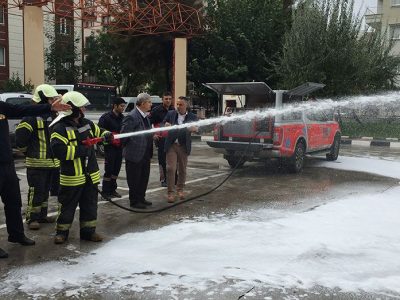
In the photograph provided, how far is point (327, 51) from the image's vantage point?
19.5 meters

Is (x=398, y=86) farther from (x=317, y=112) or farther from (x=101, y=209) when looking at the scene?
(x=101, y=209)

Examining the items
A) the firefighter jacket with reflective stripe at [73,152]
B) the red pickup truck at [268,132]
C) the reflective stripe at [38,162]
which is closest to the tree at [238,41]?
the red pickup truck at [268,132]

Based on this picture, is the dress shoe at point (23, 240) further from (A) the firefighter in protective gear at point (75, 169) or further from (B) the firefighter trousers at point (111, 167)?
(B) the firefighter trousers at point (111, 167)

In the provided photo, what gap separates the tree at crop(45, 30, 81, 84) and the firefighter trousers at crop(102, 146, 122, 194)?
83.1 ft

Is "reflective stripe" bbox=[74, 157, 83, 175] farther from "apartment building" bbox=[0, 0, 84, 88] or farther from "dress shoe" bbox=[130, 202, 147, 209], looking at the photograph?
"apartment building" bbox=[0, 0, 84, 88]

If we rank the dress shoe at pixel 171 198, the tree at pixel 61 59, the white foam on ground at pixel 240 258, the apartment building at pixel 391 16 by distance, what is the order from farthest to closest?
the apartment building at pixel 391 16
the tree at pixel 61 59
the dress shoe at pixel 171 198
the white foam on ground at pixel 240 258

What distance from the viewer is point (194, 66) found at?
23438 mm

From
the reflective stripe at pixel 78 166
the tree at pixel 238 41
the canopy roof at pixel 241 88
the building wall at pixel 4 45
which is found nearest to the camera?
the reflective stripe at pixel 78 166

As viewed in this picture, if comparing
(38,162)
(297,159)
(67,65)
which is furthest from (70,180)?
(67,65)

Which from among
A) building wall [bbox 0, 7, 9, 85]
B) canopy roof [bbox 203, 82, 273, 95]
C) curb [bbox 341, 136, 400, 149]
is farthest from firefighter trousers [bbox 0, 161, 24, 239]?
building wall [bbox 0, 7, 9, 85]

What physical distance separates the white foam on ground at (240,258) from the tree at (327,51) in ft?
45.6

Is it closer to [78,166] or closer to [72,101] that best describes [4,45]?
[72,101]

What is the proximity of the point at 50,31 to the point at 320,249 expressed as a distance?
102ft

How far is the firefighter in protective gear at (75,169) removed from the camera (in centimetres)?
505
